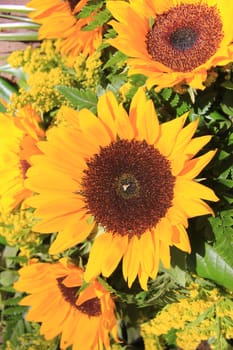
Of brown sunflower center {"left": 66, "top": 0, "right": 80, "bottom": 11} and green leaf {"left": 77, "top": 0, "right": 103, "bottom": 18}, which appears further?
brown sunflower center {"left": 66, "top": 0, "right": 80, "bottom": 11}

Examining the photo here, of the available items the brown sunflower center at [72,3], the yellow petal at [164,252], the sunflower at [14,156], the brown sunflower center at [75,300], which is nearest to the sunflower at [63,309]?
the brown sunflower center at [75,300]

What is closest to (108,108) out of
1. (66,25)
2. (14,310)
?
(66,25)

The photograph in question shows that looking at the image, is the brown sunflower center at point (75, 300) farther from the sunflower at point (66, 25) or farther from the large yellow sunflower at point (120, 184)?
the sunflower at point (66, 25)

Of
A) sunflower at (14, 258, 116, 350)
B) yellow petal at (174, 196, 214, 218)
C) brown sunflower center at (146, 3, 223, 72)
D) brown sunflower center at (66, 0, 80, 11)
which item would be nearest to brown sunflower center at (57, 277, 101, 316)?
sunflower at (14, 258, 116, 350)

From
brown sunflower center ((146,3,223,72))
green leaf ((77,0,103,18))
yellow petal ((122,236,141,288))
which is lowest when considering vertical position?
yellow petal ((122,236,141,288))

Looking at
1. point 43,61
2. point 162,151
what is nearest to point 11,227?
point 43,61

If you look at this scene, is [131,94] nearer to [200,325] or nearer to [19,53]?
[19,53]

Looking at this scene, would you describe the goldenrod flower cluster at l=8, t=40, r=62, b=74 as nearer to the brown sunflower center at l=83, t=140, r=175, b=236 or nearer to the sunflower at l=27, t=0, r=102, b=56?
the sunflower at l=27, t=0, r=102, b=56
